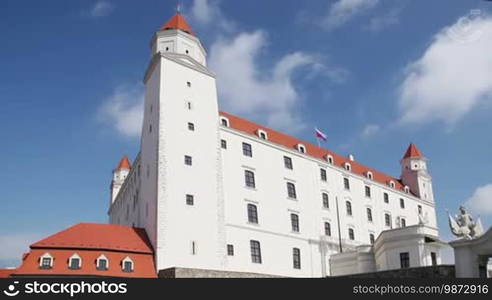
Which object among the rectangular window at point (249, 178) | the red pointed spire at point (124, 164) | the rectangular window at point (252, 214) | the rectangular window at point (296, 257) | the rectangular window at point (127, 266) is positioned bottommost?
the rectangular window at point (127, 266)

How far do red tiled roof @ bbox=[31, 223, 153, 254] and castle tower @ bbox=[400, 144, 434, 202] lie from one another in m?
40.0

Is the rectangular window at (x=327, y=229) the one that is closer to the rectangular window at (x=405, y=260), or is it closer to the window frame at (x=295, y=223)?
the window frame at (x=295, y=223)

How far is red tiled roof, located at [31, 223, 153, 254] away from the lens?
106ft

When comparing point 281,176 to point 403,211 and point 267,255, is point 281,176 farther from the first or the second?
point 403,211

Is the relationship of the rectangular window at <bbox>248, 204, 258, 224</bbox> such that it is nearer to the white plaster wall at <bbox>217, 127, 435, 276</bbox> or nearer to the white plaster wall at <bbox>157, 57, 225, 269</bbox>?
the white plaster wall at <bbox>217, 127, 435, 276</bbox>

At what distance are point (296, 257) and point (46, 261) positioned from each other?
20534 millimetres

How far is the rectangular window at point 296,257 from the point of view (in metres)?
42.2

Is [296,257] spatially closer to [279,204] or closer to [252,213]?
[279,204]

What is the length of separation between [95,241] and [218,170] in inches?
419

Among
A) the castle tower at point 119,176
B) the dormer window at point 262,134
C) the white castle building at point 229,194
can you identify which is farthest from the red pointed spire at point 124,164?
the dormer window at point 262,134

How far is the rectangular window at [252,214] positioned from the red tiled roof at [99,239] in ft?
29.2

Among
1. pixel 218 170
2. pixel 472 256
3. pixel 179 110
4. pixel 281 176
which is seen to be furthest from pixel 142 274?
pixel 472 256

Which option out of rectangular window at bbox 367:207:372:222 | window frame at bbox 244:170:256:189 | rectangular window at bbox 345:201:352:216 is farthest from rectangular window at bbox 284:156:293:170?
rectangular window at bbox 367:207:372:222

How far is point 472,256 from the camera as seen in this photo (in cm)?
2481
